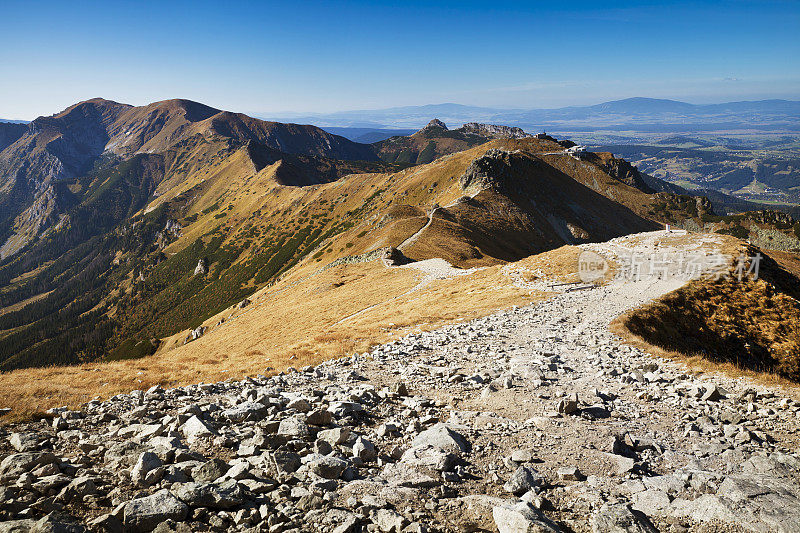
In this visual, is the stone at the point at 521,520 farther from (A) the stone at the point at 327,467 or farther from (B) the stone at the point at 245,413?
(B) the stone at the point at 245,413

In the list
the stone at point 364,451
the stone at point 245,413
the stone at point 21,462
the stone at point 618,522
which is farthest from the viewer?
the stone at point 245,413

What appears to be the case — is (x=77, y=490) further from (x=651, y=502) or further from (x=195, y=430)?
(x=651, y=502)

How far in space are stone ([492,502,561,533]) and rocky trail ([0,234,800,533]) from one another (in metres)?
0.04

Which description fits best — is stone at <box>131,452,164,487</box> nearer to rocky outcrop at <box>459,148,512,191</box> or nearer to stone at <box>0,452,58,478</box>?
stone at <box>0,452,58,478</box>

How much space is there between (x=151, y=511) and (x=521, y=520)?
6342 millimetres

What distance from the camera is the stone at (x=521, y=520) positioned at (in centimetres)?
645

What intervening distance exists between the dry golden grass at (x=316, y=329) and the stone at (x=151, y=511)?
838cm

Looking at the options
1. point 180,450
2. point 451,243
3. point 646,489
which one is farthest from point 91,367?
point 451,243

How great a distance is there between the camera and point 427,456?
29.8 feet

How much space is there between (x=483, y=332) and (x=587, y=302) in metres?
11.4

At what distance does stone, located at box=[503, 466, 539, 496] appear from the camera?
7936 millimetres

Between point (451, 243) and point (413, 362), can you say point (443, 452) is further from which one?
point (451, 243)

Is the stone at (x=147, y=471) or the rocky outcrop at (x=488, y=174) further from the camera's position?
the rocky outcrop at (x=488, y=174)

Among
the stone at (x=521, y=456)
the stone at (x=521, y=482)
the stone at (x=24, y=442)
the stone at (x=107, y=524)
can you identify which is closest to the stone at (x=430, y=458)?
the stone at (x=521, y=482)
